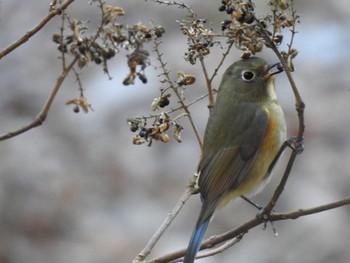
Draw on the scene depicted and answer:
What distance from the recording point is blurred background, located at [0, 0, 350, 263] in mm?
5730

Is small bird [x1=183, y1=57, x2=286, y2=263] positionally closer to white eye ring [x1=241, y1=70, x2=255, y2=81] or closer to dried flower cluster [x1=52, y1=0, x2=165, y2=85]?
white eye ring [x1=241, y1=70, x2=255, y2=81]

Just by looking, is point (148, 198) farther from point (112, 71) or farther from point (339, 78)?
point (339, 78)

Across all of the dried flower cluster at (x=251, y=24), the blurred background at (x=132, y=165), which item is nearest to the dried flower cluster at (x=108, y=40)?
the dried flower cluster at (x=251, y=24)

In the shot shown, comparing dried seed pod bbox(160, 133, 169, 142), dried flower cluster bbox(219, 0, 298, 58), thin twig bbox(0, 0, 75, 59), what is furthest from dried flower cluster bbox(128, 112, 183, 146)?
thin twig bbox(0, 0, 75, 59)

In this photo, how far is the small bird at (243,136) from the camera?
3.48 m

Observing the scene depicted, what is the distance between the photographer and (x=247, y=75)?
11.8 ft

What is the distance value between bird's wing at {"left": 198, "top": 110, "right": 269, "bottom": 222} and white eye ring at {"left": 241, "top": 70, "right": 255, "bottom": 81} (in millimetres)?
139

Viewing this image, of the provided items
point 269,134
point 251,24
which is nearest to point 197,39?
point 251,24

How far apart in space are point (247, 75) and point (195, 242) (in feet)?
2.74

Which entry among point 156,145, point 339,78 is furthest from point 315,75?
point 156,145

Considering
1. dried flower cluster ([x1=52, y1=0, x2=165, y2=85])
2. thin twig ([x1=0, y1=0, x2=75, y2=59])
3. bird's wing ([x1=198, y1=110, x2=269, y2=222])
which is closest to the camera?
thin twig ([x1=0, y1=0, x2=75, y2=59])

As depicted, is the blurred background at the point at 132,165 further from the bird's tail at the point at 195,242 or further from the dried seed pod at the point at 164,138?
the dried seed pod at the point at 164,138

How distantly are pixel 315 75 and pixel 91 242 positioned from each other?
7.54 feet

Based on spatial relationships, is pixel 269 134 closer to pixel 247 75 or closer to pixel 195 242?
pixel 247 75
